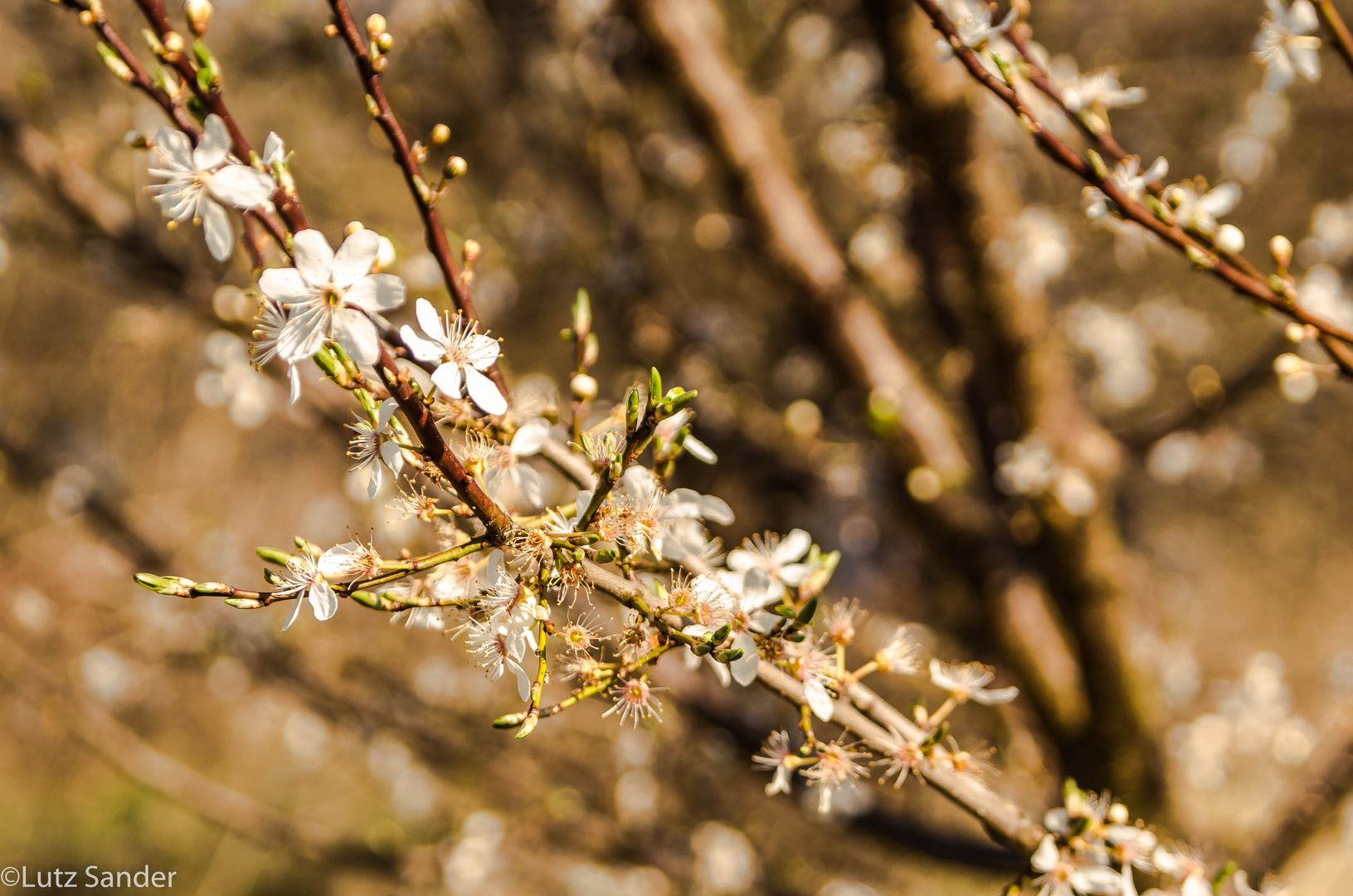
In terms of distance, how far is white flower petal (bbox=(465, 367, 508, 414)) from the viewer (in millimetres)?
619

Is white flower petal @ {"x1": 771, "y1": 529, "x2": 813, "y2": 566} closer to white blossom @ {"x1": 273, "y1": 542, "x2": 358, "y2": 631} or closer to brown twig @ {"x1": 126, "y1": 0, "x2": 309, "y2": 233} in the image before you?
white blossom @ {"x1": 273, "y1": 542, "x2": 358, "y2": 631}

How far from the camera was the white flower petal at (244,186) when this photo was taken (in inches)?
21.4

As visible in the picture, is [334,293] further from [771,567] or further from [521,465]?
[771,567]

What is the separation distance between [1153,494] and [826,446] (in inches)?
125

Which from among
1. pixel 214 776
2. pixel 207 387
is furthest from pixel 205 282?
pixel 214 776

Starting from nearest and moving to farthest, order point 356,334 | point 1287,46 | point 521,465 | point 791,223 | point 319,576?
point 356,334 < point 319,576 < point 521,465 < point 1287,46 < point 791,223

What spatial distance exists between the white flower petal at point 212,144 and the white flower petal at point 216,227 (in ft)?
0.19

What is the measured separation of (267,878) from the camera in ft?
15.0

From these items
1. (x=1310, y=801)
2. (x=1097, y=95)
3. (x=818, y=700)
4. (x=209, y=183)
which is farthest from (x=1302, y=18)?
(x=1310, y=801)

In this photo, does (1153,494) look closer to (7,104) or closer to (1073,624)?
(1073,624)

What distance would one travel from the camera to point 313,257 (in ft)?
1.83

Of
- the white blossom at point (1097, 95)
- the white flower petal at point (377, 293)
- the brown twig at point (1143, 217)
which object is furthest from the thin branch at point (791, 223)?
the white flower petal at point (377, 293)

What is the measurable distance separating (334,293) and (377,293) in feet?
0.12

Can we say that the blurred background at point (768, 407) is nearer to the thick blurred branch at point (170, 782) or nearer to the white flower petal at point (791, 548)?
the thick blurred branch at point (170, 782)
